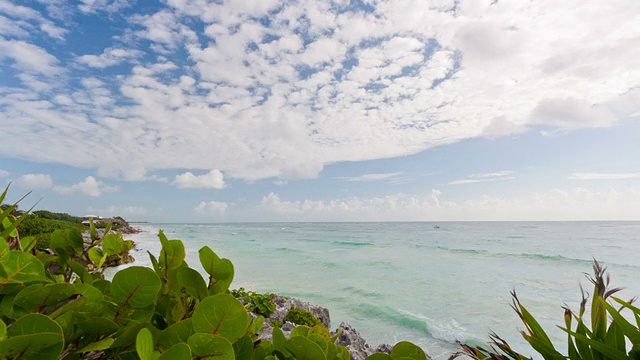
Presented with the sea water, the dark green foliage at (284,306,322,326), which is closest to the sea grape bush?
the sea water

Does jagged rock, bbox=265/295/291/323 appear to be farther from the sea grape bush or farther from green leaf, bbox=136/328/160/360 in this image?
green leaf, bbox=136/328/160/360

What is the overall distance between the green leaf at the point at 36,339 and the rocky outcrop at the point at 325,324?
148 inches

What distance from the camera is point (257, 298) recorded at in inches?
243

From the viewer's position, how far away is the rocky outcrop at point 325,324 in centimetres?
464

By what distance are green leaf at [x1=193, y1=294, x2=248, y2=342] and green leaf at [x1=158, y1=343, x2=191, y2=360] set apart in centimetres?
6

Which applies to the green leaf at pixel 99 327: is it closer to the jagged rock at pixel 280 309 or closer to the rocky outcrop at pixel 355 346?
the rocky outcrop at pixel 355 346

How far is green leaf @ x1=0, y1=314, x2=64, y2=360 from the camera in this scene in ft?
1.40

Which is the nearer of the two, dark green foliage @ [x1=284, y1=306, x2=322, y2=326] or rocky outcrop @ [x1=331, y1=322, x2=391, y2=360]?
rocky outcrop @ [x1=331, y1=322, x2=391, y2=360]

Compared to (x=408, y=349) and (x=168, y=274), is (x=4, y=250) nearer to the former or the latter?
(x=168, y=274)

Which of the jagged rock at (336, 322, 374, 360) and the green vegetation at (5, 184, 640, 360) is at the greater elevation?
the green vegetation at (5, 184, 640, 360)

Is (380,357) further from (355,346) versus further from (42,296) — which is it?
A: (355,346)

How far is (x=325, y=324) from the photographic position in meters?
6.54

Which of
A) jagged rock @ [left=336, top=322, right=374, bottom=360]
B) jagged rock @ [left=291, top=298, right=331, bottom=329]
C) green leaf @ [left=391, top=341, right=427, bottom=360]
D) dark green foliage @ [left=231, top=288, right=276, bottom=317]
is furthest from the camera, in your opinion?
jagged rock @ [left=291, top=298, right=331, bottom=329]

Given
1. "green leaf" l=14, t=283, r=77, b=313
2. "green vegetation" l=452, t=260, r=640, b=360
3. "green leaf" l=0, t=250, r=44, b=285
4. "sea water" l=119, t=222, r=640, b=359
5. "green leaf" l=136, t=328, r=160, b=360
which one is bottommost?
"sea water" l=119, t=222, r=640, b=359
